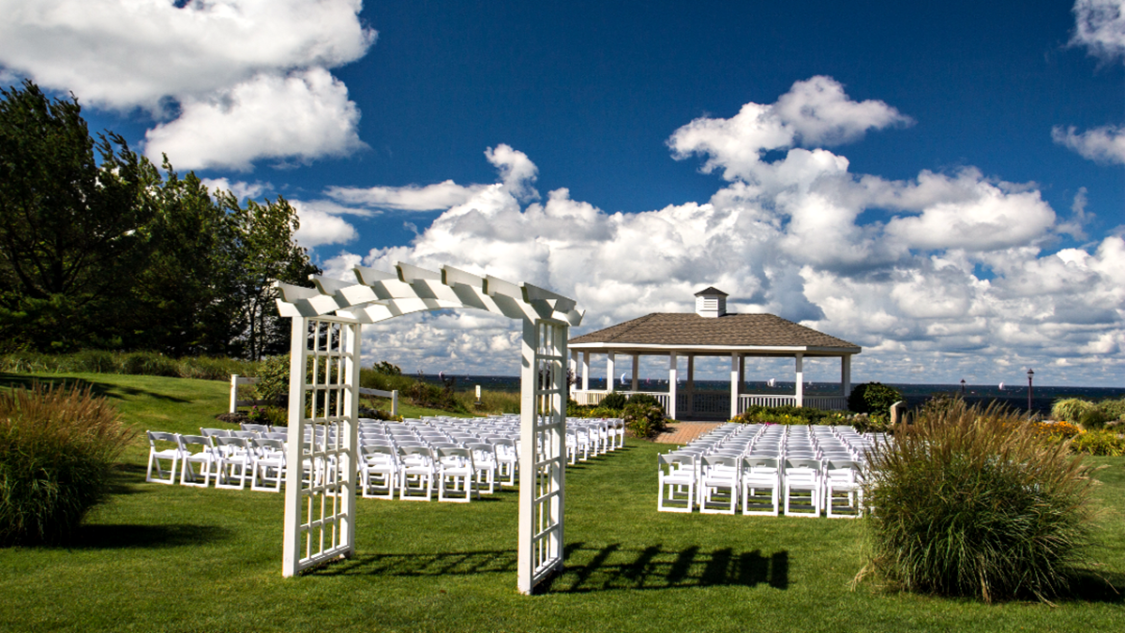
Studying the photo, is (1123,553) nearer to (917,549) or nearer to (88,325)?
(917,549)

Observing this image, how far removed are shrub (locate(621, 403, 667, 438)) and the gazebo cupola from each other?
26.9 ft

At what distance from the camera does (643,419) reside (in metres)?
21.0

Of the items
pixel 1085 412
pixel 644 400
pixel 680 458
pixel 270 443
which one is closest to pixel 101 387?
pixel 270 443

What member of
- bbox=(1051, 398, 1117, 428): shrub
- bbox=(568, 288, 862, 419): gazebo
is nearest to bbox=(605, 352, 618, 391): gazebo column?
bbox=(568, 288, 862, 419): gazebo

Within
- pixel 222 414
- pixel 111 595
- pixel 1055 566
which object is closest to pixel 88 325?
pixel 222 414

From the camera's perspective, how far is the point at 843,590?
19.0 feet

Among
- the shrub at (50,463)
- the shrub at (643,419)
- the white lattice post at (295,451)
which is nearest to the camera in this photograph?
the white lattice post at (295,451)

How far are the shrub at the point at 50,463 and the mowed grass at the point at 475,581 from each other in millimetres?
273

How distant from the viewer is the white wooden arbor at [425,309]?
555 cm

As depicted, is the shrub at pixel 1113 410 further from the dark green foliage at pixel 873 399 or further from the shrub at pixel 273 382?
the shrub at pixel 273 382

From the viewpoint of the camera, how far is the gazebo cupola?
29359mm

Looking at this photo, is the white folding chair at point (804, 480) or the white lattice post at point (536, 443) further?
the white folding chair at point (804, 480)

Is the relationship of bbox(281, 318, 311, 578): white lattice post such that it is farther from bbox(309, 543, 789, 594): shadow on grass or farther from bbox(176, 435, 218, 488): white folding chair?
bbox(176, 435, 218, 488): white folding chair

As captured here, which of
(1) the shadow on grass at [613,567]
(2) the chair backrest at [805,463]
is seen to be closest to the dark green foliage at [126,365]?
(1) the shadow on grass at [613,567]
